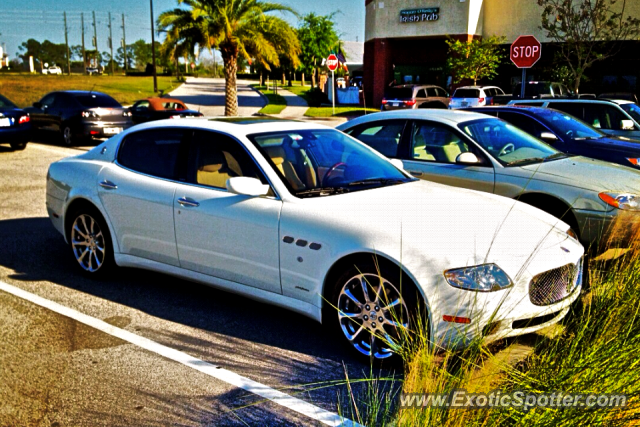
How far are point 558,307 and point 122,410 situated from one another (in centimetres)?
280

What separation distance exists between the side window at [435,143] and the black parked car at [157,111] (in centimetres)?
1692

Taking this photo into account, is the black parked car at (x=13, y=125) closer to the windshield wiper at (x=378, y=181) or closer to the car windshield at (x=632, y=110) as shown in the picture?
the windshield wiper at (x=378, y=181)

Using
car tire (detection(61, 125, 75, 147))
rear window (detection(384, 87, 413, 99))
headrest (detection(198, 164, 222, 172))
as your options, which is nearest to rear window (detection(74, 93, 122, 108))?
car tire (detection(61, 125, 75, 147))

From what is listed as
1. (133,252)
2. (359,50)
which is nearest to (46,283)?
(133,252)

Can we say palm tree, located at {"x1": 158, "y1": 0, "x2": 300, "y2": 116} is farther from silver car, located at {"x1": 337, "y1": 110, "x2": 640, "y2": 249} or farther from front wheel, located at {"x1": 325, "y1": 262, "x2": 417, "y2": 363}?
front wheel, located at {"x1": 325, "y1": 262, "x2": 417, "y2": 363}

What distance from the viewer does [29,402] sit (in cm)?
398

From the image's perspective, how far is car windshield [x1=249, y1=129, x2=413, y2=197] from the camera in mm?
5191

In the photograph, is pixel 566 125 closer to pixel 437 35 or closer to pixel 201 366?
pixel 201 366

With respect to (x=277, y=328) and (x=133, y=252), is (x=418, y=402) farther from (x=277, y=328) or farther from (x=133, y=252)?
(x=133, y=252)

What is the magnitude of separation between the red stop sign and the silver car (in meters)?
11.9

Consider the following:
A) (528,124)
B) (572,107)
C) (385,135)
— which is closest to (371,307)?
(385,135)

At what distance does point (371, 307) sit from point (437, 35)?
1434 inches

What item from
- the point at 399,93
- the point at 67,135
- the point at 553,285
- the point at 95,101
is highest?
the point at 399,93

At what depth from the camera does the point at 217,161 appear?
218 inches
